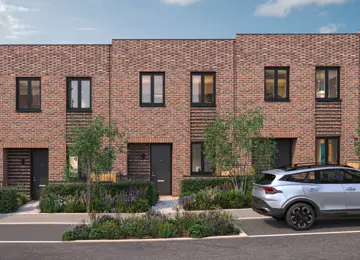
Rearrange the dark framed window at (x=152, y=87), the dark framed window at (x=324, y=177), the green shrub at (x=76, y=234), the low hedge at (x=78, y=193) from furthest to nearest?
the dark framed window at (x=152, y=87), the low hedge at (x=78, y=193), the dark framed window at (x=324, y=177), the green shrub at (x=76, y=234)

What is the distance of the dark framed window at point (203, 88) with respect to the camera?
53.5 ft

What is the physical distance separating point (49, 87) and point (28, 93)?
41.1 inches

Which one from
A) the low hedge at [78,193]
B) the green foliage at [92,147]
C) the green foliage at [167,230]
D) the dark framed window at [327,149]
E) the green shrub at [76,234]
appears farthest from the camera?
the dark framed window at [327,149]

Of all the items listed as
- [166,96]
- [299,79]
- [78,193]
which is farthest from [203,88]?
[78,193]

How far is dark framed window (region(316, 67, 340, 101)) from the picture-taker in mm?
16406

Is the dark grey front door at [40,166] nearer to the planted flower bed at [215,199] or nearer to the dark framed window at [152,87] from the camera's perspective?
the dark framed window at [152,87]

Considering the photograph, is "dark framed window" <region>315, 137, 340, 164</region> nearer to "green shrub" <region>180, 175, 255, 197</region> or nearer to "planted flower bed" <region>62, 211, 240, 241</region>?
"green shrub" <region>180, 175, 255, 197</region>

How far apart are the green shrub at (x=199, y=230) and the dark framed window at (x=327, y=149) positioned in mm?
9378

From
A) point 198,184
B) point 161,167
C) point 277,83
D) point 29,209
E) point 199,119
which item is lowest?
point 29,209

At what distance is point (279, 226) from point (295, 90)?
26.5ft

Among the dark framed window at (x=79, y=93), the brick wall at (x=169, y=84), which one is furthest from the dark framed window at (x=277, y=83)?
the dark framed window at (x=79, y=93)

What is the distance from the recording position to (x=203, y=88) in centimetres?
1630

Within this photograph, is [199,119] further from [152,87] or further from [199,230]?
[199,230]

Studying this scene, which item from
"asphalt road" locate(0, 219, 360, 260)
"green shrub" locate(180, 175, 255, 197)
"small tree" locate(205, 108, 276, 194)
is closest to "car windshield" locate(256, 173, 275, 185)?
"asphalt road" locate(0, 219, 360, 260)
